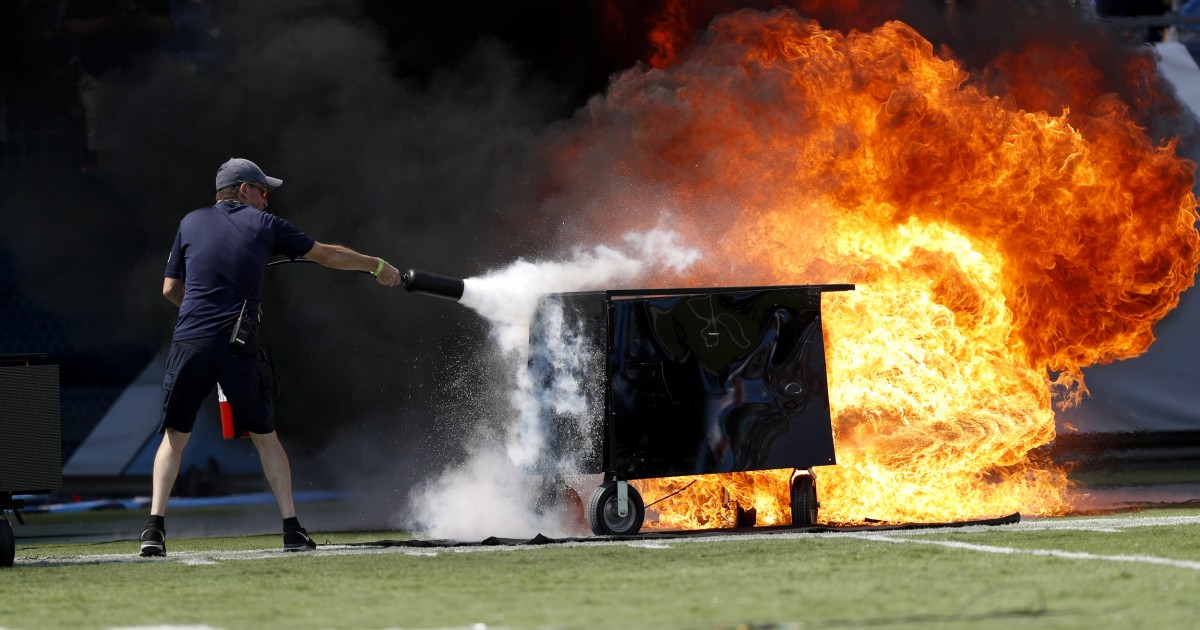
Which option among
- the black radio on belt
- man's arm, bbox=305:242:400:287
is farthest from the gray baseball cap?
the black radio on belt

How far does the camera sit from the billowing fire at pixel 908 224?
8609mm

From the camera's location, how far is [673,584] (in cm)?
539

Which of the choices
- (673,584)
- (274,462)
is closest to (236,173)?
(274,462)

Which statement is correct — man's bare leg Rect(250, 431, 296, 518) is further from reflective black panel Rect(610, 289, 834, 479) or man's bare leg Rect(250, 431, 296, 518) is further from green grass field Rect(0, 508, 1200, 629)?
reflective black panel Rect(610, 289, 834, 479)

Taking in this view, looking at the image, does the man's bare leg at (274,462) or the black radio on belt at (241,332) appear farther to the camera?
the man's bare leg at (274,462)

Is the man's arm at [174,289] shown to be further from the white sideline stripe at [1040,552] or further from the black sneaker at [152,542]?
the white sideline stripe at [1040,552]

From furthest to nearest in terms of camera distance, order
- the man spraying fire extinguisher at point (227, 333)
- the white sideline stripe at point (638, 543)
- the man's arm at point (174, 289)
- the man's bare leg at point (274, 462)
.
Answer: the man's arm at point (174, 289) → the man's bare leg at point (274, 462) → the man spraying fire extinguisher at point (227, 333) → the white sideline stripe at point (638, 543)

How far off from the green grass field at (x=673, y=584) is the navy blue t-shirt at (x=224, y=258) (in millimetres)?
1114

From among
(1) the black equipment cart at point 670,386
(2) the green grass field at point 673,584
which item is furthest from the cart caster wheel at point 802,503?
(2) the green grass field at point 673,584

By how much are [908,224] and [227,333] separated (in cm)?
381

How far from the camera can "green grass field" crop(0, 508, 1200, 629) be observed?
4.55 m

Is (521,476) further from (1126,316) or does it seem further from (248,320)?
(1126,316)

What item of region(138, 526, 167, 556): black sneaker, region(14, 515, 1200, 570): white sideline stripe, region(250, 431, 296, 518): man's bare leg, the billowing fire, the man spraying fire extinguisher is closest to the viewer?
region(14, 515, 1200, 570): white sideline stripe

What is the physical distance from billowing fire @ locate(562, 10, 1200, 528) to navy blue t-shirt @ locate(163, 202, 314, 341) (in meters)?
2.39
